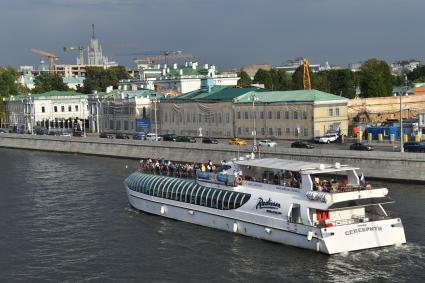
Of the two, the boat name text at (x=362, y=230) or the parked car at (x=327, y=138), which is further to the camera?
the parked car at (x=327, y=138)

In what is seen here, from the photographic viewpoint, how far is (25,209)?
49.0m

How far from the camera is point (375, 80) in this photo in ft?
388

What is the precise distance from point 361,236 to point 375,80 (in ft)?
290

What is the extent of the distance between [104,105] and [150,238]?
72.5m

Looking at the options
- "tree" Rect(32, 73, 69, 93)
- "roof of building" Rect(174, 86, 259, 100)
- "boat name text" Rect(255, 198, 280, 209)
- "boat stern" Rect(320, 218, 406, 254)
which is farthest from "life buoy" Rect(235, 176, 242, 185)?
"tree" Rect(32, 73, 69, 93)

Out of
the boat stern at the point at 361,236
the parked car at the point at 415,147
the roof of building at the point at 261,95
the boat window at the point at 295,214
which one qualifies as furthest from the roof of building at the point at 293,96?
the boat stern at the point at 361,236

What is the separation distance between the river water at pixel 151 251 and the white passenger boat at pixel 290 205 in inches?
23.9

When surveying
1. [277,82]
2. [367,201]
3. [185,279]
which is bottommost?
[185,279]

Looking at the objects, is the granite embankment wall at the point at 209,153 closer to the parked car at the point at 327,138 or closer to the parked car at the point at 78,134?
the parked car at the point at 78,134

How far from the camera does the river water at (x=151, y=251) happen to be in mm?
31781

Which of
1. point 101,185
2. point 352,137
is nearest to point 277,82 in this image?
point 352,137

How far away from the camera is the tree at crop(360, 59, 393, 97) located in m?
118

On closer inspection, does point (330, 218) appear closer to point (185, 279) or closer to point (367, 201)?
point (367, 201)

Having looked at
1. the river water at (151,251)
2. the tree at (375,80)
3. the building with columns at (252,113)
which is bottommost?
the river water at (151,251)
